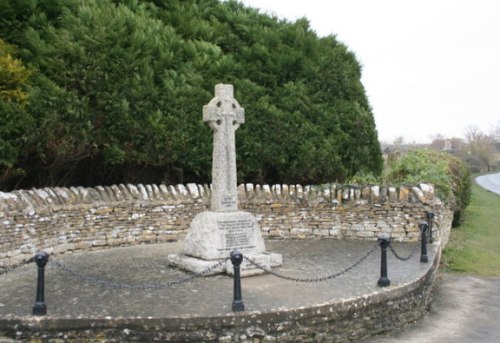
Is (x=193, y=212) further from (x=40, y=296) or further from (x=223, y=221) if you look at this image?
(x=40, y=296)

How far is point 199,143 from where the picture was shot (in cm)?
1177

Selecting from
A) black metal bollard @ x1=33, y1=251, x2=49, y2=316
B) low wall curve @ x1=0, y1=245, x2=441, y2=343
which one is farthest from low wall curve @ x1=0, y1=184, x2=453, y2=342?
black metal bollard @ x1=33, y1=251, x2=49, y2=316

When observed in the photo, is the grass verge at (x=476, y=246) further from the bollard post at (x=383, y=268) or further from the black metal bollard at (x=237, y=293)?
the black metal bollard at (x=237, y=293)

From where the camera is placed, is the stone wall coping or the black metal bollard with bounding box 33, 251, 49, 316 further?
the stone wall coping

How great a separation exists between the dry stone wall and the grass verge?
84 centimetres

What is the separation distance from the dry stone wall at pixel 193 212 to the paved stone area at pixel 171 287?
58cm

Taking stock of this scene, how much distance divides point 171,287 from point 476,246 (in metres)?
10.0

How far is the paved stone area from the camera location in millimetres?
5993

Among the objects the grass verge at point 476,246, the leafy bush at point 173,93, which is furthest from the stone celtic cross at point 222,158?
the grass verge at point 476,246

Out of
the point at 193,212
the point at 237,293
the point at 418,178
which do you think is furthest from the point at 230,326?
the point at 418,178

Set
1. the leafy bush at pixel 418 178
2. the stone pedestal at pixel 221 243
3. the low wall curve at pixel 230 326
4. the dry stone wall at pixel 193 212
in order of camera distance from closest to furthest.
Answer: the low wall curve at pixel 230 326 < the stone pedestal at pixel 221 243 < the dry stone wall at pixel 193 212 < the leafy bush at pixel 418 178

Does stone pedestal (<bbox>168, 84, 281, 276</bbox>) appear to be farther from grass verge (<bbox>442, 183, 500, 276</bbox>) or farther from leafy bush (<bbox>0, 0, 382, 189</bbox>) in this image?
grass verge (<bbox>442, 183, 500, 276</bbox>)

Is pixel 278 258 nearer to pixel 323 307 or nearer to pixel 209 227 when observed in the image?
pixel 209 227

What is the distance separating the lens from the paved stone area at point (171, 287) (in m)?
5.99
